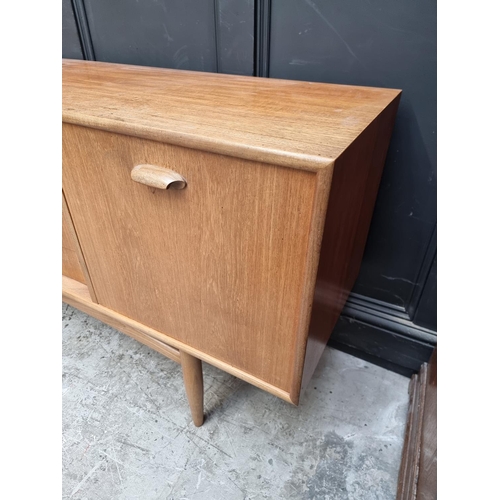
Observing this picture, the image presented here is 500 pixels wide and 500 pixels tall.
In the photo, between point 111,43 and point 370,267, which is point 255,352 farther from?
point 111,43

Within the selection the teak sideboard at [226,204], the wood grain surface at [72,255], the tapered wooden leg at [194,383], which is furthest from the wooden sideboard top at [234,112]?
the tapered wooden leg at [194,383]

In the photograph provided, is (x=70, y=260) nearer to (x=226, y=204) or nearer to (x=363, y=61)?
(x=226, y=204)

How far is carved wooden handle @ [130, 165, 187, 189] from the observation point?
488mm

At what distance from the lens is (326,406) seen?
3.31 feet

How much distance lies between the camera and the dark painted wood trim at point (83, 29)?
1.02 m

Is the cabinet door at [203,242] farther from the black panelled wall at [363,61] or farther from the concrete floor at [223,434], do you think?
the black panelled wall at [363,61]

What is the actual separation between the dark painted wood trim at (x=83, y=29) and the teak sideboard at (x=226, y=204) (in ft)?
1.23

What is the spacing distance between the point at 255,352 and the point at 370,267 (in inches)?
20.7

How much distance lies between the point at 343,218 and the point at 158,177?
266 mm

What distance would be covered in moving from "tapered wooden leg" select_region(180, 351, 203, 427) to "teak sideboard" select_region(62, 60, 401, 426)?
13cm

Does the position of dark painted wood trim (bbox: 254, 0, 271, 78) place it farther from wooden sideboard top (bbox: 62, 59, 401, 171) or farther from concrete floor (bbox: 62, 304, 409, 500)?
concrete floor (bbox: 62, 304, 409, 500)

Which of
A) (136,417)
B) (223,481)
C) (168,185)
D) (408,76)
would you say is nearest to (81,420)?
(136,417)

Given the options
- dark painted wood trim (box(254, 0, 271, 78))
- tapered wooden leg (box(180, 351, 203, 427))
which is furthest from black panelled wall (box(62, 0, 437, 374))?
tapered wooden leg (box(180, 351, 203, 427))

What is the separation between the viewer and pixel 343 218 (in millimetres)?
549
